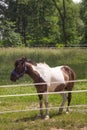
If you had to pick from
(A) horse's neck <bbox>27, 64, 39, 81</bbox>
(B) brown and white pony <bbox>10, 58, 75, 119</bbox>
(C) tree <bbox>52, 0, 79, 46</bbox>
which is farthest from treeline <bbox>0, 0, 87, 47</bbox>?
(A) horse's neck <bbox>27, 64, 39, 81</bbox>

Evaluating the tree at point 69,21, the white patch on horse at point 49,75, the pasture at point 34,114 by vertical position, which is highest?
the white patch on horse at point 49,75

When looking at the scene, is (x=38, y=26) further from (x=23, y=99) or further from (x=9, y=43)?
(x=23, y=99)

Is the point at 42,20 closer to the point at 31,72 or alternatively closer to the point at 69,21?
the point at 69,21

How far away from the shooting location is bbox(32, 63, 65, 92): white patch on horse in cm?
1067

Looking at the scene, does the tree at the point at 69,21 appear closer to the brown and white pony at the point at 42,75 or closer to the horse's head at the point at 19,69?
the brown and white pony at the point at 42,75

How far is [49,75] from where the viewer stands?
10.8 meters

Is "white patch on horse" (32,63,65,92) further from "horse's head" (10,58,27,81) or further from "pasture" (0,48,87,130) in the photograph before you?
"pasture" (0,48,87,130)

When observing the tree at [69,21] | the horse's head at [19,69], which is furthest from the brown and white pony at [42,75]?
the tree at [69,21]

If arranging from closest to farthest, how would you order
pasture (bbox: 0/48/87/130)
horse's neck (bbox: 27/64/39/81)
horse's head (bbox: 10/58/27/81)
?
pasture (bbox: 0/48/87/130) → horse's head (bbox: 10/58/27/81) → horse's neck (bbox: 27/64/39/81)

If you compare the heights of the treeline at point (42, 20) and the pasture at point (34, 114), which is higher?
the pasture at point (34, 114)

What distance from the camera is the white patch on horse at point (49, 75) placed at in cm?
1067

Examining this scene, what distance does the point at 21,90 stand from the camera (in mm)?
16344

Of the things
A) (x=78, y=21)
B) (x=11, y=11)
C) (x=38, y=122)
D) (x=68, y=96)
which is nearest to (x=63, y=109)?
(x=68, y=96)

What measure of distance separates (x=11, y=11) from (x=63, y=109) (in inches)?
2114
